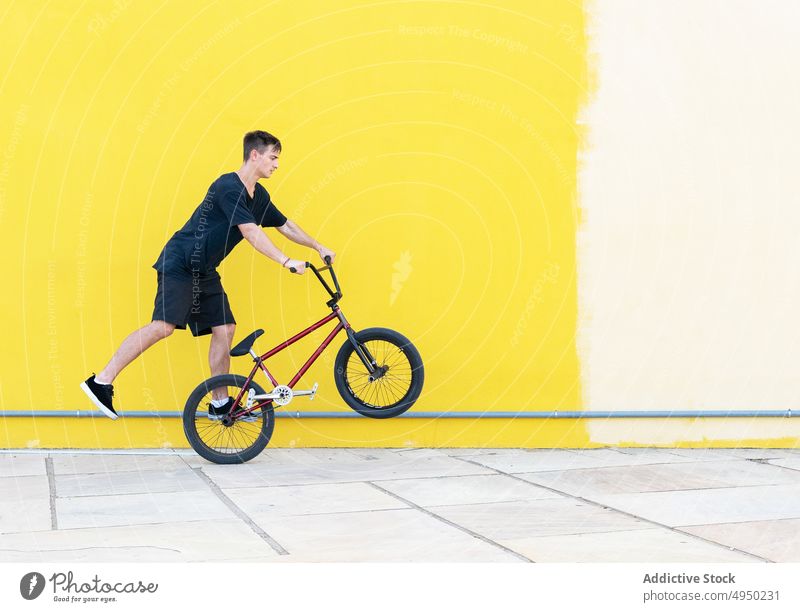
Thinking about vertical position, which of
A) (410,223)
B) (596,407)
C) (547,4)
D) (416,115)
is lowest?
(596,407)

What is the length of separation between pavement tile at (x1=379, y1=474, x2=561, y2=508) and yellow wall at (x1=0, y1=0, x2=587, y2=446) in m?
1.06

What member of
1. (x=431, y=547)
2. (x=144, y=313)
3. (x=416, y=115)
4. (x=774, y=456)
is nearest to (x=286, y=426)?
(x=144, y=313)

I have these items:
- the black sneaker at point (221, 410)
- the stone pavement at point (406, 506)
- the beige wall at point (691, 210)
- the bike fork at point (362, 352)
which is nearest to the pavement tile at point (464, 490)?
the stone pavement at point (406, 506)

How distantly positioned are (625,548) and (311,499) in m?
1.64

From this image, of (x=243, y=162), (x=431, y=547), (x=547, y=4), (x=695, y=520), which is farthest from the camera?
(x=547, y=4)

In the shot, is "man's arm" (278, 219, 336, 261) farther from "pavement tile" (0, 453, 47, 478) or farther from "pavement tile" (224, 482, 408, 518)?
"pavement tile" (0, 453, 47, 478)

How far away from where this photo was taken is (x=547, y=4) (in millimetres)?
6445

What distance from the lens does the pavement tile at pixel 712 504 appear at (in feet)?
14.9

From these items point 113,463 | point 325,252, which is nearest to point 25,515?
point 113,463

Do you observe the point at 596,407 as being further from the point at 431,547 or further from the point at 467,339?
the point at 431,547

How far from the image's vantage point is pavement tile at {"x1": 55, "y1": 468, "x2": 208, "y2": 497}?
513 cm

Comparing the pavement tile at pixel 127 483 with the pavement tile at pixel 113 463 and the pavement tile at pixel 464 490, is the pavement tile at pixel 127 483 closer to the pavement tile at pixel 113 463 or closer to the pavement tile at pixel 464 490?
the pavement tile at pixel 113 463

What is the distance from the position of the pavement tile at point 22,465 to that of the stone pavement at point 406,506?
0.02 meters

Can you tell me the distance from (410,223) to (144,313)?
180cm
